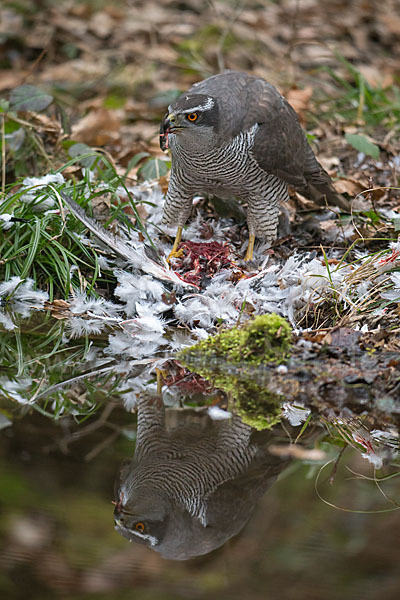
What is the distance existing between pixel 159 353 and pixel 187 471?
110cm

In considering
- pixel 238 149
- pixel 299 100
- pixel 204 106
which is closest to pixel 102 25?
pixel 299 100

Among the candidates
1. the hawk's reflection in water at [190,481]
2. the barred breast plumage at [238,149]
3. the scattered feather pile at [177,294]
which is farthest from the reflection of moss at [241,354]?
the barred breast plumage at [238,149]

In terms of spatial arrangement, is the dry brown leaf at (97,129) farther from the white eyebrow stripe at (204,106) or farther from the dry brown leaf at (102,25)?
the dry brown leaf at (102,25)

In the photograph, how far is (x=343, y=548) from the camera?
1910 millimetres

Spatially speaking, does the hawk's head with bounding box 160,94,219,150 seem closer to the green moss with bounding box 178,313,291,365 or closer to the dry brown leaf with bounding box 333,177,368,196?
the green moss with bounding box 178,313,291,365

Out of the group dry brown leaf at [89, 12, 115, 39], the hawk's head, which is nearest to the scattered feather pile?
the hawk's head

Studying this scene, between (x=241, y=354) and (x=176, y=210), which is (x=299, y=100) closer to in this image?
(x=176, y=210)

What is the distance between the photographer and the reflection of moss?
3008mm

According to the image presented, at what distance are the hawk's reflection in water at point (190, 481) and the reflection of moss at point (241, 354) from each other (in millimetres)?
318

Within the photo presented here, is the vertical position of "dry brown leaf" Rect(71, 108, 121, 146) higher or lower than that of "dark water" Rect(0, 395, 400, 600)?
lower

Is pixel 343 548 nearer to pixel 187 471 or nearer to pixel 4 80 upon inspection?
pixel 187 471

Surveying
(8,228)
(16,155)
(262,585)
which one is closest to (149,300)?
(8,228)

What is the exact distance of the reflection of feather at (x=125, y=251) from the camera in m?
4.00

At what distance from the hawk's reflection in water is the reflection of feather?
1.37 m
